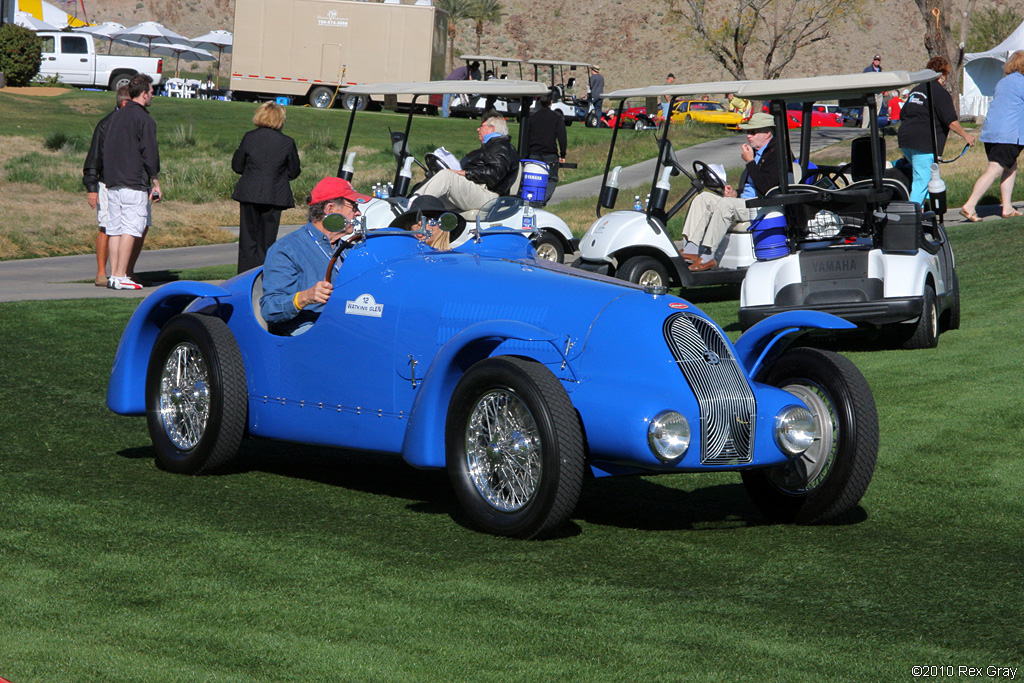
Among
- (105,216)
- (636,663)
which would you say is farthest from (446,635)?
(105,216)

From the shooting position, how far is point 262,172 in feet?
35.7

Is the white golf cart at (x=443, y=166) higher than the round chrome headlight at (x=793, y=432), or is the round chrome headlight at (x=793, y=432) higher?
the white golf cart at (x=443, y=166)

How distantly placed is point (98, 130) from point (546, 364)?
8.27 m

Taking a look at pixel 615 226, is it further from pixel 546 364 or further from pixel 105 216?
pixel 546 364

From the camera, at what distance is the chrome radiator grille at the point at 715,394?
4574 millimetres

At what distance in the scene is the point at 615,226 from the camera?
37.4 feet

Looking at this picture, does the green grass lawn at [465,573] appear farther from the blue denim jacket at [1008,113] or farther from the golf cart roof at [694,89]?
the blue denim jacket at [1008,113]

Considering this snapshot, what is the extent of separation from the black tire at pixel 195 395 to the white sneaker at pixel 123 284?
6322mm

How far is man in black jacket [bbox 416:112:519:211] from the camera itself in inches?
453

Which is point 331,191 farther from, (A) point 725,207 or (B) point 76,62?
(B) point 76,62

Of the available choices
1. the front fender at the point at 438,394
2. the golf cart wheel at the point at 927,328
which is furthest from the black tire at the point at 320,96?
the front fender at the point at 438,394

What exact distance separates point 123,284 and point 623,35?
298 ft

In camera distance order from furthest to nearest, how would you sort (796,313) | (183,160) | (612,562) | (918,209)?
(183,160), (918,209), (796,313), (612,562)

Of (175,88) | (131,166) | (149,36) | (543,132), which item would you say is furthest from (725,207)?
(149,36)
